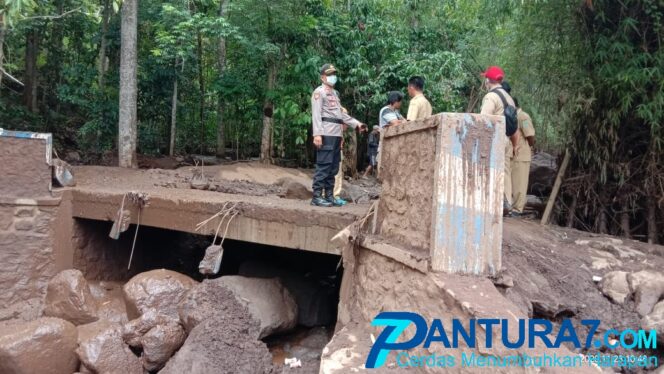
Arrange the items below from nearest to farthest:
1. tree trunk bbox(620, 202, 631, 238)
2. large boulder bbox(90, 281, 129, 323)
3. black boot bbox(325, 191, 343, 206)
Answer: black boot bbox(325, 191, 343, 206)
tree trunk bbox(620, 202, 631, 238)
large boulder bbox(90, 281, 129, 323)

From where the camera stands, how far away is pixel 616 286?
4379 mm

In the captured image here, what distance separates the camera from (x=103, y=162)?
11.4 meters

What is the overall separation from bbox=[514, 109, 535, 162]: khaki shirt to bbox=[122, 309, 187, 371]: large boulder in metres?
4.43

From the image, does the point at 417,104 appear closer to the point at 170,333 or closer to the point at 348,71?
the point at 170,333

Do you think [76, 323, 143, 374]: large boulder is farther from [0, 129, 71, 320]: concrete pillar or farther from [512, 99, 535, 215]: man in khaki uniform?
[512, 99, 535, 215]: man in khaki uniform

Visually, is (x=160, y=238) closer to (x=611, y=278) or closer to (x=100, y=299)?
(x=100, y=299)

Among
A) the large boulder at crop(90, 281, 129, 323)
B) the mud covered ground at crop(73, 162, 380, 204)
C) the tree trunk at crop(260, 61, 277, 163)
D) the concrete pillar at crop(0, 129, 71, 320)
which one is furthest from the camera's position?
the tree trunk at crop(260, 61, 277, 163)

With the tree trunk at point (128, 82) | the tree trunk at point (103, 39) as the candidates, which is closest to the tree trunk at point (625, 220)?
the tree trunk at point (128, 82)

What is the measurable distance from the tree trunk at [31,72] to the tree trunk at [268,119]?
5967 mm

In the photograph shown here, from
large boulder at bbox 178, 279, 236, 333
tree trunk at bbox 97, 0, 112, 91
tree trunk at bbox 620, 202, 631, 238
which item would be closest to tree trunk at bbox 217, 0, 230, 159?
tree trunk at bbox 97, 0, 112, 91

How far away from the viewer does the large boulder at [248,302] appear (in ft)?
18.1

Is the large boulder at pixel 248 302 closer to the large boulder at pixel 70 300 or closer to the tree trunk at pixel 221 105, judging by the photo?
the large boulder at pixel 70 300

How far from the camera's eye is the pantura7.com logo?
2.81 m

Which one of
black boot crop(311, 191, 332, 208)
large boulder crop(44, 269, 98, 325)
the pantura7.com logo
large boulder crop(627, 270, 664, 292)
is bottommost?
large boulder crop(44, 269, 98, 325)
